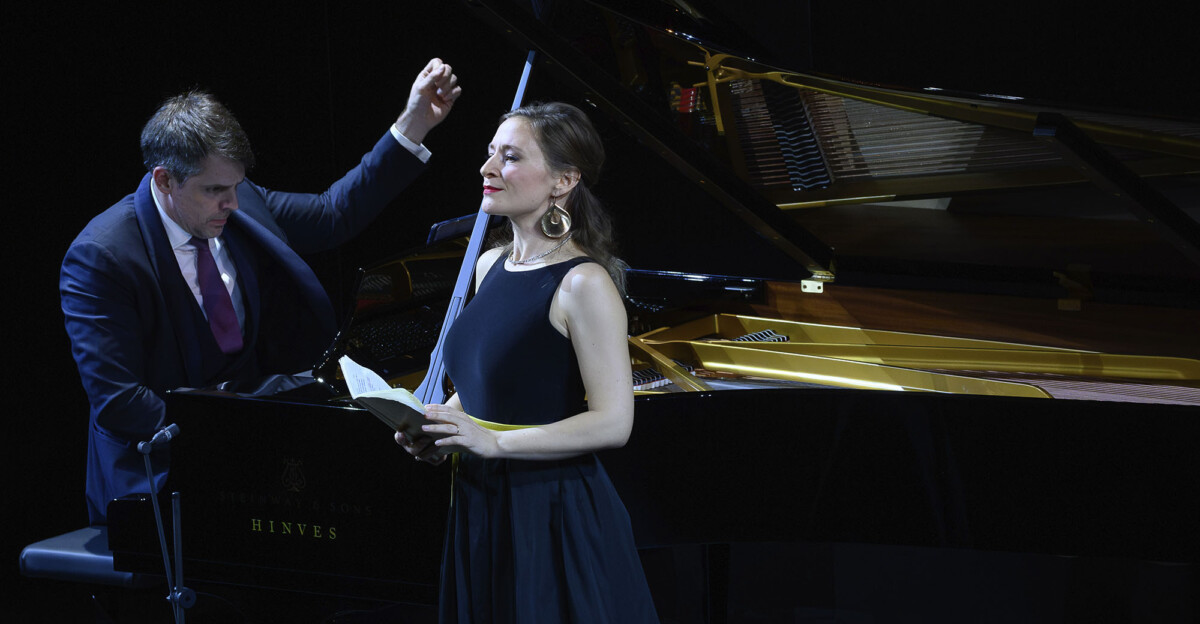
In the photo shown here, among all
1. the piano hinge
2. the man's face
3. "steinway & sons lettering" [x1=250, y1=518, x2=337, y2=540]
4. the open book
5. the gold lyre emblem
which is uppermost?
the man's face

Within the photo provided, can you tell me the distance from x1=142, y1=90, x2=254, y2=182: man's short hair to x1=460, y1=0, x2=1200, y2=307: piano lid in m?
0.84

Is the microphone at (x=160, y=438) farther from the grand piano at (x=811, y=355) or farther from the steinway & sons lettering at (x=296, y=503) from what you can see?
the steinway & sons lettering at (x=296, y=503)

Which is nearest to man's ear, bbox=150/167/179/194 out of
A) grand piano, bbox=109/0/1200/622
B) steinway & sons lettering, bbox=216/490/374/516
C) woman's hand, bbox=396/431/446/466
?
grand piano, bbox=109/0/1200/622

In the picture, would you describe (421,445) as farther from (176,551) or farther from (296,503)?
(176,551)

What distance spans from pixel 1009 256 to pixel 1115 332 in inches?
16.4

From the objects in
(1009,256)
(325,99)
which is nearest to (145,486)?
(325,99)

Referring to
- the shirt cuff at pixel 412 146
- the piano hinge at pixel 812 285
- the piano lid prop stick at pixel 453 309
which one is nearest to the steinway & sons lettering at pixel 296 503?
the piano lid prop stick at pixel 453 309

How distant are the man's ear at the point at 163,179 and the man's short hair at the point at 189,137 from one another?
2 centimetres

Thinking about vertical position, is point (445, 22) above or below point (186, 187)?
above

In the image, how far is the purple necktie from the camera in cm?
309

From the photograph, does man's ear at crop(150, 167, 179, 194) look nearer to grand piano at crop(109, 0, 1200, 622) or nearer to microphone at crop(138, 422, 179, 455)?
grand piano at crop(109, 0, 1200, 622)

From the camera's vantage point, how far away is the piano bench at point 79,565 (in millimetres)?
2867

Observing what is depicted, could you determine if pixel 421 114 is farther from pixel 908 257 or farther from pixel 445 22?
pixel 908 257

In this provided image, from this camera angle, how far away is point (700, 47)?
124 inches
